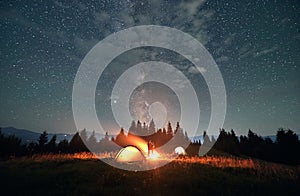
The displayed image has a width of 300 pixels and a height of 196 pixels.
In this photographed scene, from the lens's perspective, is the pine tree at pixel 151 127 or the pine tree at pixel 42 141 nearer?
the pine tree at pixel 42 141

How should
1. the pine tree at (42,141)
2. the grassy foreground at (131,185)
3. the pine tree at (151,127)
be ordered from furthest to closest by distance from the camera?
the pine tree at (151,127) → the pine tree at (42,141) → the grassy foreground at (131,185)

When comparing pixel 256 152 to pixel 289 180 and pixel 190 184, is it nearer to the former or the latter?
pixel 289 180

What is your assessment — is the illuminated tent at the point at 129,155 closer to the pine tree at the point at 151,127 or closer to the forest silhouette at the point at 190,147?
the forest silhouette at the point at 190,147

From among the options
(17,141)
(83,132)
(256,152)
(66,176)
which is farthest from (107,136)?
(66,176)

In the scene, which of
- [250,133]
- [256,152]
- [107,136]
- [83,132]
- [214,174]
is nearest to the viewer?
[214,174]

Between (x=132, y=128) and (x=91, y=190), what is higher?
(x=132, y=128)

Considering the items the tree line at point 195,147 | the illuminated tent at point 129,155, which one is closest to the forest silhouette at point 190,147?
the tree line at point 195,147

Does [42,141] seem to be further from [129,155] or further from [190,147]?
[190,147]

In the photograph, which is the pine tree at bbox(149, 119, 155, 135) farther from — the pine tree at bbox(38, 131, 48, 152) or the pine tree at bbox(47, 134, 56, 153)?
the pine tree at bbox(38, 131, 48, 152)

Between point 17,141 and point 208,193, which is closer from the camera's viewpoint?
point 208,193

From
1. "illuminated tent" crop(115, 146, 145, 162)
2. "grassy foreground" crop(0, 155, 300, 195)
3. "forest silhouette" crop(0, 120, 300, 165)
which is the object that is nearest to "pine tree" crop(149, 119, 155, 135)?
"forest silhouette" crop(0, 120, 300, 165)

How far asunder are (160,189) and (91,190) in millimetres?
2866

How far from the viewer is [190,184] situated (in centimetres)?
707

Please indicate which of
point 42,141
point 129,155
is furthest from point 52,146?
point 129,155
